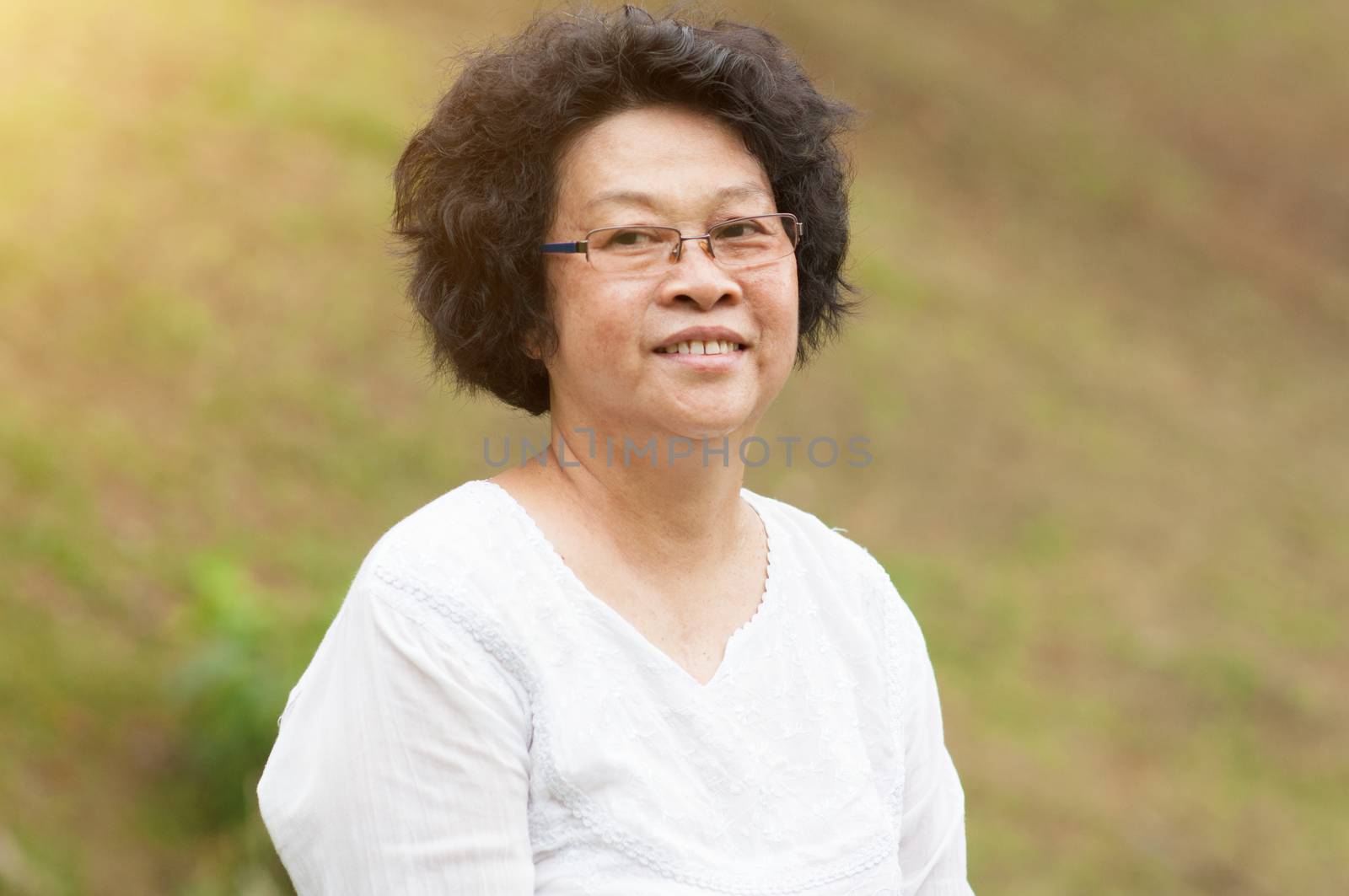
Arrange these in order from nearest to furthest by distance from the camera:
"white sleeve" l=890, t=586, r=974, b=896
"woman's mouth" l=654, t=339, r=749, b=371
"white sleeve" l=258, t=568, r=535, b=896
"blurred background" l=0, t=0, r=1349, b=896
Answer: "white sleeve" l=258, t=568, r=535, b=896 < "woman's mouth" l=654, t=339, r=749, b=371 < "white sleeve" l=890, t=586, r=974, b=896 < "blurred background" l=0, t=0, r=1349, b=896

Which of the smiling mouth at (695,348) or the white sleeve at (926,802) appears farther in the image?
the white sleeve at (926,802)

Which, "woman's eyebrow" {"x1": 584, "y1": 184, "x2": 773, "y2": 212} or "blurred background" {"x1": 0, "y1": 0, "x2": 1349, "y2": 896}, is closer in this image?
"woman's eyebrow" {"x1": 584, "y1": 184, "x2": 773, "y2": 212}

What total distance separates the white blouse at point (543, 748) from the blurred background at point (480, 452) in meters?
0.66

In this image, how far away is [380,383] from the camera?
23.2 feet

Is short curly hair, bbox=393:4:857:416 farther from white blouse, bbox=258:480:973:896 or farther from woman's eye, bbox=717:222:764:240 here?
white blouse, bbox=258:480:973:896

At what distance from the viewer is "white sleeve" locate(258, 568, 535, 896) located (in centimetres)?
161

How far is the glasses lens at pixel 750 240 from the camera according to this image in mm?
1871

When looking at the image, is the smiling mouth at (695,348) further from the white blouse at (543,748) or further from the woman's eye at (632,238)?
the white blouse at (543,748)

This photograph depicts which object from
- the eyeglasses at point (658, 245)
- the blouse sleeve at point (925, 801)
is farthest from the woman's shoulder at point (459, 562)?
the blouse sleeve at point (925, 801)

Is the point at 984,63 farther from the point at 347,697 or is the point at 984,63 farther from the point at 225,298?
the point at 347,697

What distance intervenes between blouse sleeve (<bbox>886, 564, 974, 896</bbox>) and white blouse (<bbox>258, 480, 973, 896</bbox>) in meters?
0.06

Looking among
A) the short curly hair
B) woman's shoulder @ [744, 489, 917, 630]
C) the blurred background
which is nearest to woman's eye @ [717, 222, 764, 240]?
the short curly hair

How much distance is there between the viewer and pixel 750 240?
1.90 metres

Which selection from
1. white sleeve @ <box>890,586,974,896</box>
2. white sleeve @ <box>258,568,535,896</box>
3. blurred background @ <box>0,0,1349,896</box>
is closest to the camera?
white sleeve @ <box>258,568,535,896</box>
